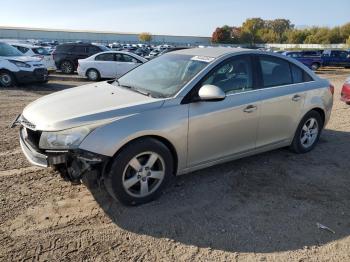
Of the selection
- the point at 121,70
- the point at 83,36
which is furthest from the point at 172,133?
the point at 83,36

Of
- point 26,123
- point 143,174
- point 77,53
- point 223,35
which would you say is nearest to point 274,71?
point 143,174

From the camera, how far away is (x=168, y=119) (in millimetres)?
3896

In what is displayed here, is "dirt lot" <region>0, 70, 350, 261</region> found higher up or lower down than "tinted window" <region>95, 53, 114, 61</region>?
lower down


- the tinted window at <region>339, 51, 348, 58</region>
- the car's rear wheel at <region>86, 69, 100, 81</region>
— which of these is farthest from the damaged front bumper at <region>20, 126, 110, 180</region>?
the tinted window at <region>339, 51, 348, 58</region>

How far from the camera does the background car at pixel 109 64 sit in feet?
52.6

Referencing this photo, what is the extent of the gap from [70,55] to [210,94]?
54.3 ft

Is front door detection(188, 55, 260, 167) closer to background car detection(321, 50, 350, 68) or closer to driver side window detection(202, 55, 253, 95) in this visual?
driver side window detection(202, 55, 253, 95)

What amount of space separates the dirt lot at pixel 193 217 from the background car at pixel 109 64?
11.2 meters

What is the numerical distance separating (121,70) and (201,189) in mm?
12357

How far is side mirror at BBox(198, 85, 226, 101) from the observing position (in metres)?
3.99

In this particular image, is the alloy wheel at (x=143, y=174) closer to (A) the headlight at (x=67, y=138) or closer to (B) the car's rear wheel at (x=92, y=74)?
(A) the headlight at (x=67, y=138)

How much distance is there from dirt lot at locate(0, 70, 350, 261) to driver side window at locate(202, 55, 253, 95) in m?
1.19

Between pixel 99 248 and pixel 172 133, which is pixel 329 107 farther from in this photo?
pixel 99 248

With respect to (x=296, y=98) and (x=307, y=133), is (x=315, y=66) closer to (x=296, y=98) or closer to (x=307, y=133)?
(x=307, y=133)
